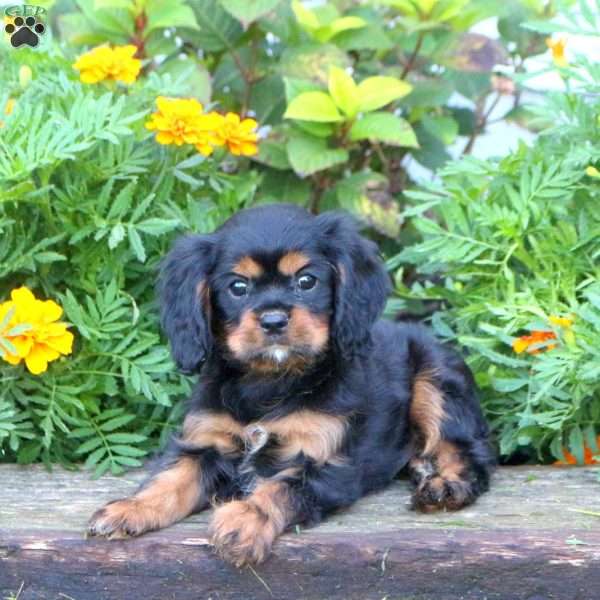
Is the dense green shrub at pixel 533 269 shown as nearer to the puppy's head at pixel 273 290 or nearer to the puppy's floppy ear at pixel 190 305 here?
the puppy's head at pixel 273 290

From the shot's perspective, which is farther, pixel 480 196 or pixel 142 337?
pixel 480 196

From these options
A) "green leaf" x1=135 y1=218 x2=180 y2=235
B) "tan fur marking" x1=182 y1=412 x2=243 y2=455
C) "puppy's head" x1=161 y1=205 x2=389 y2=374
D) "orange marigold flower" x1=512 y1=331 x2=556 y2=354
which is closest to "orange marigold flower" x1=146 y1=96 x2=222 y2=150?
"green leaf" x1=135 y1=218 x2=180 y2=235

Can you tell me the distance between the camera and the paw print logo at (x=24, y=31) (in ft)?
17.1

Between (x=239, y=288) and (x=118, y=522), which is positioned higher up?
(x=239, y=288)

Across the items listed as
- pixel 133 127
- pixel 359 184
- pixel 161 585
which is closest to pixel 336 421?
pixel 161 585

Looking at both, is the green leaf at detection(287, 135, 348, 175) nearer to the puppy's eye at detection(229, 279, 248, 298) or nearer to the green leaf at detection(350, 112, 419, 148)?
the green leaf at detection(350, 112, 419, 148)

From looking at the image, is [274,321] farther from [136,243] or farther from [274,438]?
[136,243]

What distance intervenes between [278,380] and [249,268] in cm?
39

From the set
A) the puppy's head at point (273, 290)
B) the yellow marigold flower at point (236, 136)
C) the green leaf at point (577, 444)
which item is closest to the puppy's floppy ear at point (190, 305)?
the puppy's head at point (273, 290)

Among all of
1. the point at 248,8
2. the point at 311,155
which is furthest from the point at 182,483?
the point at 248,8

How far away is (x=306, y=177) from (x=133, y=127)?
4.34 ft

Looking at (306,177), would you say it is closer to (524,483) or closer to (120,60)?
(120,60)

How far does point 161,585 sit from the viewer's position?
3738mm

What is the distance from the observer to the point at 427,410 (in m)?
4.57
